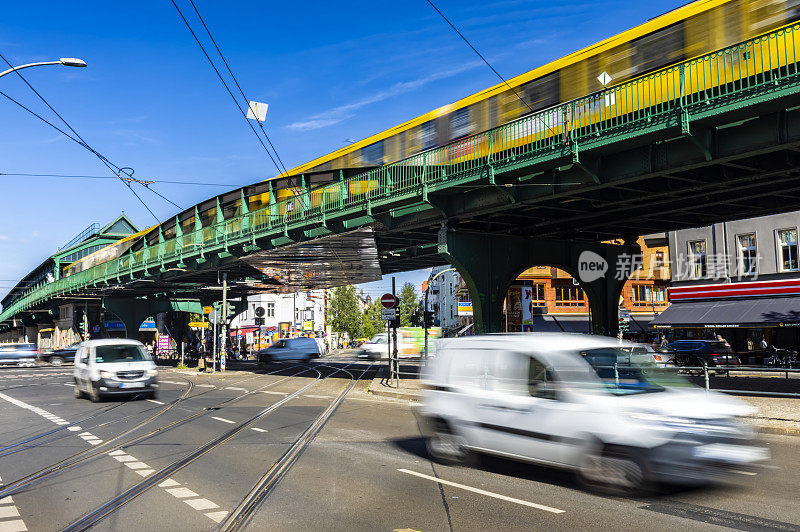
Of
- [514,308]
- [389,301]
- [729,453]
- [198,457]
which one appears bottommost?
[198,457]

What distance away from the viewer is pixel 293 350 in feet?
147

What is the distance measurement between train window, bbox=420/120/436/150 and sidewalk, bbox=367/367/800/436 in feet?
25.8

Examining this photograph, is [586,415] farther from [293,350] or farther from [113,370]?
[293,350]

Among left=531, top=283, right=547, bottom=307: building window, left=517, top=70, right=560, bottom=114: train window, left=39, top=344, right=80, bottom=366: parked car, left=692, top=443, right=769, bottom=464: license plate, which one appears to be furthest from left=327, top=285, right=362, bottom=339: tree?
left=692, top=443, right=769, bottom=464: license plate

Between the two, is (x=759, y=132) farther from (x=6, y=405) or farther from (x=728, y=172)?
(x=6, y=405)

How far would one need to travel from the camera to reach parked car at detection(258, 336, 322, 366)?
43.9 meters

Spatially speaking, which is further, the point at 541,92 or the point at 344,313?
the point at 344,313

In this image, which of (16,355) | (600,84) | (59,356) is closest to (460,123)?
(600,84)

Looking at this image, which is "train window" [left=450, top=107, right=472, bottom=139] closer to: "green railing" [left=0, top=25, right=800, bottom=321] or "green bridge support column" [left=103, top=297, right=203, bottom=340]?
"green railing" [left=0, top=25, right=800, bottom=321]

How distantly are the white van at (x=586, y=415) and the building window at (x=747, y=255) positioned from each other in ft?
109

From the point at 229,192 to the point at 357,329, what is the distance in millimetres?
67965

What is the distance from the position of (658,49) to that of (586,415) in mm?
11309

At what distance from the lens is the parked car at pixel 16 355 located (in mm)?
44938

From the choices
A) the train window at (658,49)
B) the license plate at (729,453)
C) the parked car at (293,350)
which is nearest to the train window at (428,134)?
the train window at (658,49)
